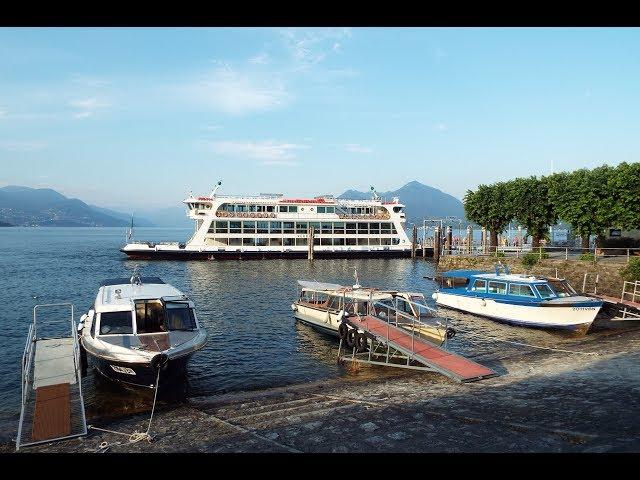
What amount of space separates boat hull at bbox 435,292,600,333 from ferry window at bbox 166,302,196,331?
1851 centimetres

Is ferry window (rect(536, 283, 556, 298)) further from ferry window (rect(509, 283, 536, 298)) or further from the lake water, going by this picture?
the lake water

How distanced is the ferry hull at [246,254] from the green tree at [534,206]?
26.6 meters

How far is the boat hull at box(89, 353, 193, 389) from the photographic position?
659 inches

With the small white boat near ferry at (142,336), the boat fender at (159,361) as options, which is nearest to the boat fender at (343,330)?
the small white boat near ferry at (142,336)

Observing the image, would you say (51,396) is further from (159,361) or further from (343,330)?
(343,330)

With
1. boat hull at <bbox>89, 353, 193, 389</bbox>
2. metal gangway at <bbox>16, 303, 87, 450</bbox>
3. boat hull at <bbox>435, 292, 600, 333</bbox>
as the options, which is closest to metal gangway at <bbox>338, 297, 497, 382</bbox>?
boat hull at <bbox>435, 292, 600, 333</bbox>

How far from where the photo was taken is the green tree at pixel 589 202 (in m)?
43.2

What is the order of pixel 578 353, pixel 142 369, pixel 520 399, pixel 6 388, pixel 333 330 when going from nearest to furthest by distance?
pixel 520 399
pixel 142 369
pixel 6 388
pixel 578 353
pixel 333 330

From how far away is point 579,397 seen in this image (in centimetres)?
1492

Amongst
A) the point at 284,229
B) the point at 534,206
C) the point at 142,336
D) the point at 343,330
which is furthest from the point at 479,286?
the point at 284,229
